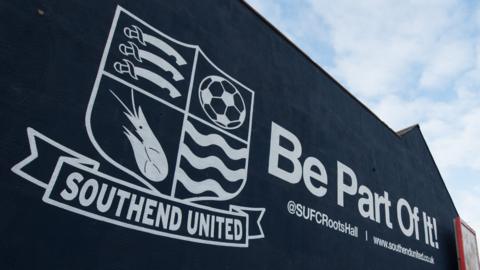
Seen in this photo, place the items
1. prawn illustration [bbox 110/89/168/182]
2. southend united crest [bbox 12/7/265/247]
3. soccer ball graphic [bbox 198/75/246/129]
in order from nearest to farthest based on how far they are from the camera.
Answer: southend united crest [bbox 12/7/265/247], prawn illustration [bbox 110/89/168/182], soccer ball graphic [bbox 198/75/246/129]

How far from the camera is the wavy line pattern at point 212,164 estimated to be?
397cm

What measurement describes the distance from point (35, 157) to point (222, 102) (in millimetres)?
2364

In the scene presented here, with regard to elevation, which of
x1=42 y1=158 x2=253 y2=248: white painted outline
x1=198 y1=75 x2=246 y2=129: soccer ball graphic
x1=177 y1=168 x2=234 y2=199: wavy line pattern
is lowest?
x1=42 y1=158 x2=253 y2=248: white painted outline

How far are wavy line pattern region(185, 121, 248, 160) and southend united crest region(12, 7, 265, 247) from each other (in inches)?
0.5

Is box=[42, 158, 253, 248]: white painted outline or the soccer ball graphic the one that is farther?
the soccer ball graphic

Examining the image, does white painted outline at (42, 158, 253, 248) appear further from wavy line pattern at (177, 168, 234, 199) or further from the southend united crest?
wavy line pattern at (177, 168, 234, 199)

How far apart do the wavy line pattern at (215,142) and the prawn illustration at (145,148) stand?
49 cm

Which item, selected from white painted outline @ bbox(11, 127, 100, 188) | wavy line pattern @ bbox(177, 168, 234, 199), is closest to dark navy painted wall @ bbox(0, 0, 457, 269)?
white painted outline @ bbox(11, 127, 100, 188)

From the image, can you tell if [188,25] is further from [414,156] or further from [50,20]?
[414,156]

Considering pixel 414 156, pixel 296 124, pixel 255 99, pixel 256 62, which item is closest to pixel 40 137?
pixel 255 99

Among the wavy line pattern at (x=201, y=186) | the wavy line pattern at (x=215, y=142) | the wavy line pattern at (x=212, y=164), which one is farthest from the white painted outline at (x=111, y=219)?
the wavy line pattern at (x=215, y=142)

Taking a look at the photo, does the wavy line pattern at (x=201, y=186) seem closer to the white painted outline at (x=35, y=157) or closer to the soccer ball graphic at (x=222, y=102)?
the soccer ball graphic at (x=222, y=102)

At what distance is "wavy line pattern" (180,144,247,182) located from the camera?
397 cm

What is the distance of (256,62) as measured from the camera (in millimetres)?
5438
